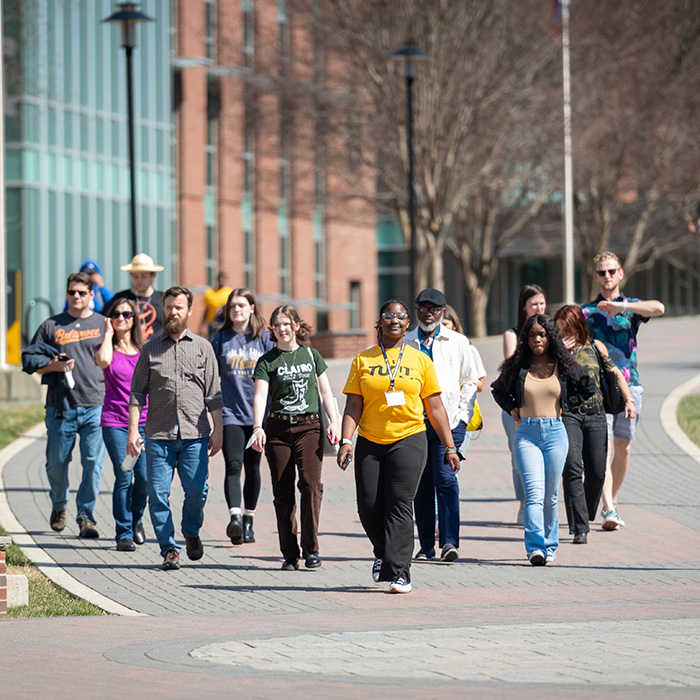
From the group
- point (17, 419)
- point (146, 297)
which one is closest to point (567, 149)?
point (17, 419)

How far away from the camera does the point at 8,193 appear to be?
32.3m

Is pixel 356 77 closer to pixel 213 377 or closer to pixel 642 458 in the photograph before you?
pixel 642 458

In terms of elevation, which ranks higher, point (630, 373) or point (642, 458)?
point (630, 373)

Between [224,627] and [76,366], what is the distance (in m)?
3.64

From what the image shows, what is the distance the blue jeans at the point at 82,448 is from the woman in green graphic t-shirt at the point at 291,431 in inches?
64.9

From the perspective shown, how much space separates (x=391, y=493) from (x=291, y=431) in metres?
1.07

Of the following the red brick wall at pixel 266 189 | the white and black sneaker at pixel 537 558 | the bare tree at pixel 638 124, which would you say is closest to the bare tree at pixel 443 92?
the red brick wall at pixel 266 189

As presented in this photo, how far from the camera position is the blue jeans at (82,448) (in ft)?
34.4

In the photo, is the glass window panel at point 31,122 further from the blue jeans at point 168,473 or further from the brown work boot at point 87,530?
the blue jeans at point 168,473

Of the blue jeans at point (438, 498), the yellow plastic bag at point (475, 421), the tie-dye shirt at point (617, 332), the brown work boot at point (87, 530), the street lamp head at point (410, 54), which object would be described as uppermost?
the street lamp head at point (410, 54)

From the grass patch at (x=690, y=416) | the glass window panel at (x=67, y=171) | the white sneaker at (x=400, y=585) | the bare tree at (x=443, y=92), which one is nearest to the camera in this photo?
the white sneaker at (x=400, y=585)

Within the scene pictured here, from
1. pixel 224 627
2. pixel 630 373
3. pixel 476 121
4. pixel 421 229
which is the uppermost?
pixel 476 121

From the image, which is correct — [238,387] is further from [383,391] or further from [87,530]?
[383,391]

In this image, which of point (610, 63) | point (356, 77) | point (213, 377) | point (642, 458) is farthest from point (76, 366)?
point (610, 63)
